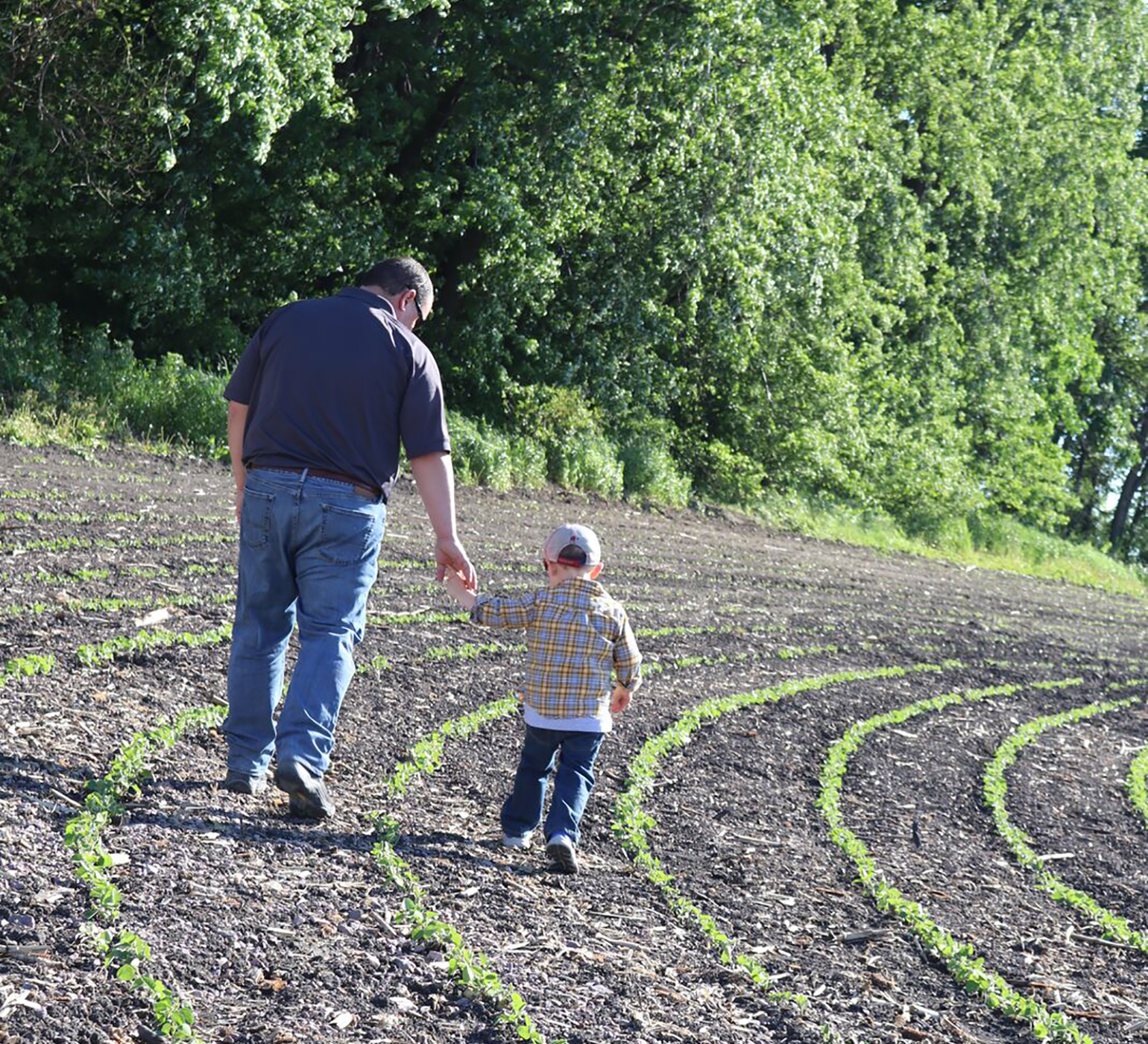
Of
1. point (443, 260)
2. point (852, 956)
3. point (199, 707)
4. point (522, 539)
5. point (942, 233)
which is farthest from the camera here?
point (942, 233)

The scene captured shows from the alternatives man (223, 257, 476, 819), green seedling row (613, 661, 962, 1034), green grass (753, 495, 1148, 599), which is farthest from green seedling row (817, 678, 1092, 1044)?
green grass (753, 495, 1148, 599)

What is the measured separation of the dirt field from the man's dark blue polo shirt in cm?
143

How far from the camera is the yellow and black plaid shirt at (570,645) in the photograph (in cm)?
584

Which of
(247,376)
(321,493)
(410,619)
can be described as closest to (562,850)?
(321,493)

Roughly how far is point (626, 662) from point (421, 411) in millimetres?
1277

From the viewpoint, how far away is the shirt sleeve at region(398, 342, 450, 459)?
5.62 metres

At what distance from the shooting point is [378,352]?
18.4 feet

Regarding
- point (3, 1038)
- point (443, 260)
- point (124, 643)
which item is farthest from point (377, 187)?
point (3, 1038)

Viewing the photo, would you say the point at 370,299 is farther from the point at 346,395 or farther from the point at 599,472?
the point at 599,472

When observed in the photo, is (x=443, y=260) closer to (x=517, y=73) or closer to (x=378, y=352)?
(x=517, y=73)

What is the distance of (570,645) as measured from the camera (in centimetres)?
Result: 585

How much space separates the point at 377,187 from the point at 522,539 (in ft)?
27.4

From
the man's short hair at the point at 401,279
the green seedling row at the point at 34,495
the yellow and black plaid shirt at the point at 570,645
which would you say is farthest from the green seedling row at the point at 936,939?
the green seedling row at the point at 34,495

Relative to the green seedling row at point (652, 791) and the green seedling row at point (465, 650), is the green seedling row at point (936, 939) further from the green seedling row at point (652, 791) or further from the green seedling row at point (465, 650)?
the green seedling row at point (465, 650)
